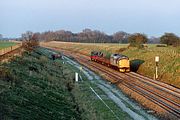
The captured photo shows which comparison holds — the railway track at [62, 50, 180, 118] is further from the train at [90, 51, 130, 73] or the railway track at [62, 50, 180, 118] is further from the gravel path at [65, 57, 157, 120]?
the train at [90, 51, 130, 73]

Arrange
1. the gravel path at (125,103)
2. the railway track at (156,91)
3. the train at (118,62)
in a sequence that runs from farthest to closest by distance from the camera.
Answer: the train at (118,62) → the railway track at (156,91) → the gravel path at (125,103)

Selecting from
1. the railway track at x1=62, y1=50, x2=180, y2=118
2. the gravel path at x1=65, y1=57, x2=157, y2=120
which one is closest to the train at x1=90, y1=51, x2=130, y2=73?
the railway track at x1=62, y1=50, x2=180, y2=118

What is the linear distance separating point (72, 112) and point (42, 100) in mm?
1836

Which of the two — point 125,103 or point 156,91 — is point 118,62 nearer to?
point 156,91

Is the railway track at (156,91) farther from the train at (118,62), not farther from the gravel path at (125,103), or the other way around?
the train at (118,62)

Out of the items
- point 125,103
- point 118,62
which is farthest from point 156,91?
point 118,62

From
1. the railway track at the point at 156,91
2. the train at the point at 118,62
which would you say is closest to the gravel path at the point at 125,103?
the railway track at the point at 156,91

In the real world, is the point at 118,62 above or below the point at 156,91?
above

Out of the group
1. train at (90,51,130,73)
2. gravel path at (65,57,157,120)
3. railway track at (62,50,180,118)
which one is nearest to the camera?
gravel path at (65,57,157,120)

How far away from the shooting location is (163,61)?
54.0 metres

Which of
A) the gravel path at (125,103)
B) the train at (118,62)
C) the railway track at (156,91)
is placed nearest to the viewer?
the gravel path at (125,103)

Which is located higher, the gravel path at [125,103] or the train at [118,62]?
the train at [118,62]

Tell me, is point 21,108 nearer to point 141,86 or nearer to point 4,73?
point 4,73

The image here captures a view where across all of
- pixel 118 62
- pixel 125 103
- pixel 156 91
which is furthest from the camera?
pixel 118 62
